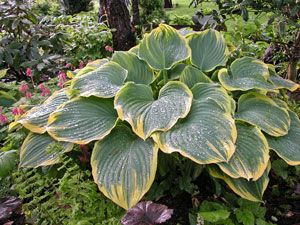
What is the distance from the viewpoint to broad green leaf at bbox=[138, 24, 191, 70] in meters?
1.78

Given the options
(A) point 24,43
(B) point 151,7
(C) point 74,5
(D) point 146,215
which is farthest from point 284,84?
(C) point 74,5

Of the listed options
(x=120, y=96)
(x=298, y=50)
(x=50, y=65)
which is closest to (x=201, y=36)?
(x=120, y=96)

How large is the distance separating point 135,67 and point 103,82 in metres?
0.24

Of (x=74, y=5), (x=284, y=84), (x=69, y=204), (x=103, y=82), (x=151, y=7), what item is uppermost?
(x=103, y=82)

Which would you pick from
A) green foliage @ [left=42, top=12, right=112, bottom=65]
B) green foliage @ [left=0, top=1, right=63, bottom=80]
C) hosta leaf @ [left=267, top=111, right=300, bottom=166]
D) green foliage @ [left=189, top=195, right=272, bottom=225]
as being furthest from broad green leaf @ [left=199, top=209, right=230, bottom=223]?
green foliage @ [left=42, top=12, right=112, bottom=65]

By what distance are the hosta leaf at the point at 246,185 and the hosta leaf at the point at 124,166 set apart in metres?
0.29

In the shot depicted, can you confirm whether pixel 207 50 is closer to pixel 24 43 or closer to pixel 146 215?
pixel 146 215

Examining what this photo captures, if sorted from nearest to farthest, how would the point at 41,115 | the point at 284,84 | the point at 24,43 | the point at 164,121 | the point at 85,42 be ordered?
the point at 164,121
the point at 41,115
the point at 284,84
the point at 24,43
the point at 85,42

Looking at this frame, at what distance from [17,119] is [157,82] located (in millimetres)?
711

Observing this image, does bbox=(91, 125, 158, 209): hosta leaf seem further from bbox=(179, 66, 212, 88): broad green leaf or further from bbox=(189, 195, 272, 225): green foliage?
bbox=(179, 66, 212, 88): broad green leaf

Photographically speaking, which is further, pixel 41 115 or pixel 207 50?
pixel 207 50

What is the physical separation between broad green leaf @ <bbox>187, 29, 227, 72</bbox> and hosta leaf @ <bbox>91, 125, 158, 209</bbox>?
0.61m

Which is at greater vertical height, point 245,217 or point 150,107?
point 150,107

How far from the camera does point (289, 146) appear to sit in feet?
5.01
